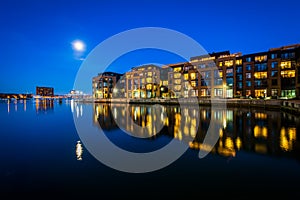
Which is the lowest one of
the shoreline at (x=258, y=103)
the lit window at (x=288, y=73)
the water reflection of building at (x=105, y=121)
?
the water reflection of building at (x=105, y=121)

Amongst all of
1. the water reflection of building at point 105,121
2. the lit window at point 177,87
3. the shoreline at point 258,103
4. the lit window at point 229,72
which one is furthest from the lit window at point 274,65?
the water reflection of building at point 105,121

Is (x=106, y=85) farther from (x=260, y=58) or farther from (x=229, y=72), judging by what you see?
(x=260, y=58)

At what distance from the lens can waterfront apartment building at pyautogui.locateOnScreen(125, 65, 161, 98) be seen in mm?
85031

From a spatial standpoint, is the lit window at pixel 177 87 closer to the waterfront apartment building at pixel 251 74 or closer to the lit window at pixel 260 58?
the waterfront apartment building at pixel 251 74

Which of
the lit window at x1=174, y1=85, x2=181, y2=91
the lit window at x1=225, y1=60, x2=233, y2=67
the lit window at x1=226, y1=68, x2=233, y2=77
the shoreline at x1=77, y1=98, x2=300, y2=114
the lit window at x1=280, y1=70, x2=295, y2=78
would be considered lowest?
the shoreline at x1=77, y1=98, x2=300, y2=114

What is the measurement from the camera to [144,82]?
89250 millimetres

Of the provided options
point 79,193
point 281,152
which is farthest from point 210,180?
point 281,152

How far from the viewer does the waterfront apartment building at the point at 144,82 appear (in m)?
85.0

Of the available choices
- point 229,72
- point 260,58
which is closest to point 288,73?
point 260,58

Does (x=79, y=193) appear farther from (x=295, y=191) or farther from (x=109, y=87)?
(x=109, y=87)

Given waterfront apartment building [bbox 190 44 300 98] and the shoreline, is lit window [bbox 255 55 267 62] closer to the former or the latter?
waterfront apartment building [bbox 190 44 300 98]

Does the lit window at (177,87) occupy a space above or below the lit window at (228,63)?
below

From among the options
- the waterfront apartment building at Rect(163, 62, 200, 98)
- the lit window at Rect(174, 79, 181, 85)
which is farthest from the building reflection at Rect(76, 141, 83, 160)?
the lit window at Rect(174, 79, 181, 85)

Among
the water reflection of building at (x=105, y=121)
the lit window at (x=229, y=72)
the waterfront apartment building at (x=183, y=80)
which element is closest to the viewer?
the water reflection of building at (x=105, y=121)
